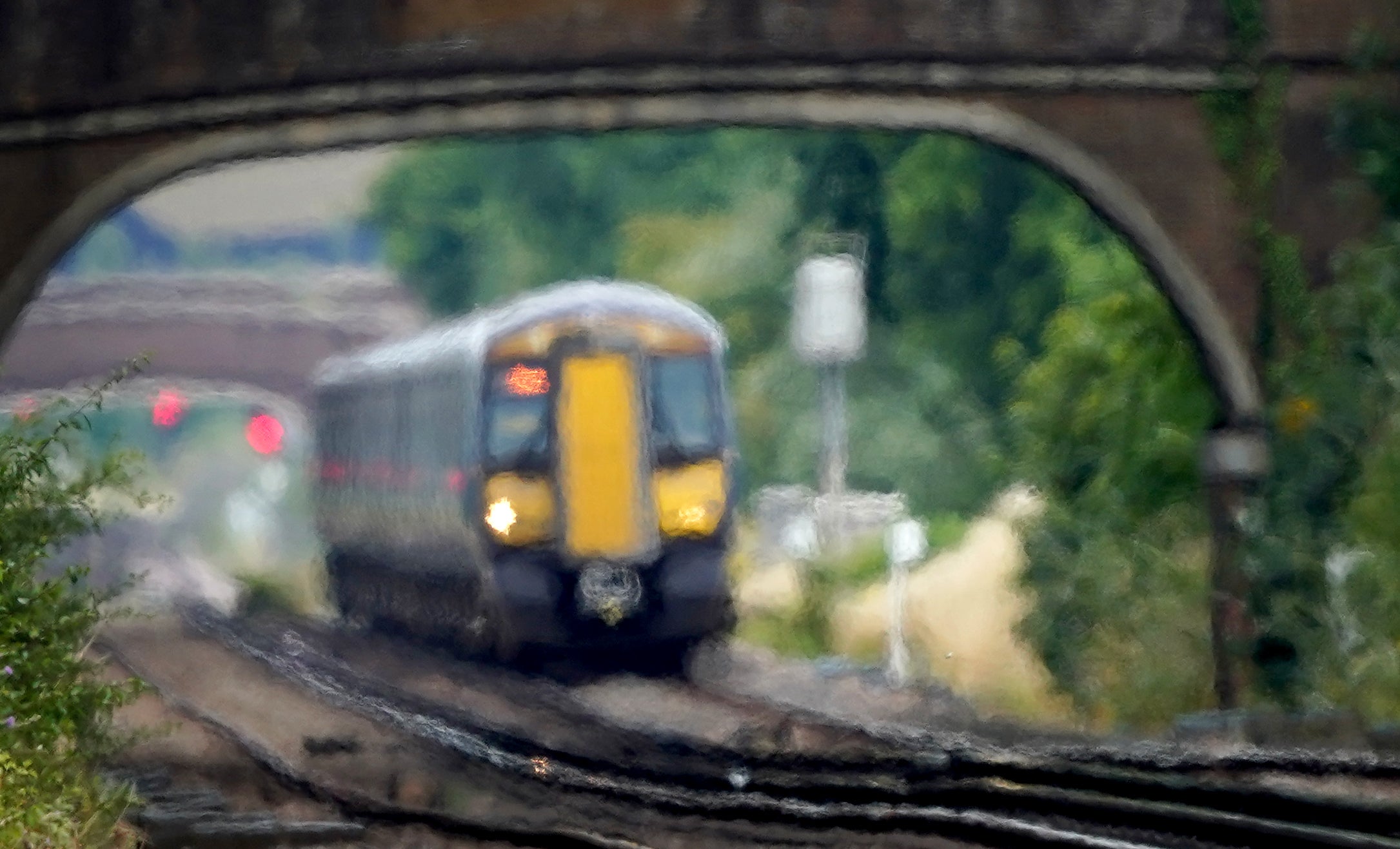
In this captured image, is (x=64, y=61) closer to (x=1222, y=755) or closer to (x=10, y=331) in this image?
(x=10, y=331)

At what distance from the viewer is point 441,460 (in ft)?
58.5

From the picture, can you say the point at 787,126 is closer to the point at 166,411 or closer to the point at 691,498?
the point at 691,498

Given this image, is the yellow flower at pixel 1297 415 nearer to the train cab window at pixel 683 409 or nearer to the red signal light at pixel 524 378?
the train cab window at pixel 683 409

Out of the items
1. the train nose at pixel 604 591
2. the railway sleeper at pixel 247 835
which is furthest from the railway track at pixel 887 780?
the railway sleeper at pixel 247 835

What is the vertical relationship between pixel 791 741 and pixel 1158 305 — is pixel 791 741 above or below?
below

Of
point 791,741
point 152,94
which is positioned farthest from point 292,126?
point 791,741

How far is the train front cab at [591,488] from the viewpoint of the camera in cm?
1686

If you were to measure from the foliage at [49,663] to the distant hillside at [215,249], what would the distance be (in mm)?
48121

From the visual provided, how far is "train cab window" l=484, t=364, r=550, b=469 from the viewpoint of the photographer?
16922 mm

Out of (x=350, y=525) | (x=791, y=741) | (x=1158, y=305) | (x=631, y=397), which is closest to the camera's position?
(x=791, y=741)

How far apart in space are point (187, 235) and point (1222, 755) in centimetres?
5605

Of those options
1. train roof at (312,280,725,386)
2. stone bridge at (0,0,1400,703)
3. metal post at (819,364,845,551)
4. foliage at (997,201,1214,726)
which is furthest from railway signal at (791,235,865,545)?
stone bridge at (0,0,1400,703)

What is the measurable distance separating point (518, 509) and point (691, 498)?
1.27 m

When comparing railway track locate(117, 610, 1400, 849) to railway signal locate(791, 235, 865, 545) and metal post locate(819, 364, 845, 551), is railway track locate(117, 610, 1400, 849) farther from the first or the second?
metal post locate(819, 364, 845, 551)
